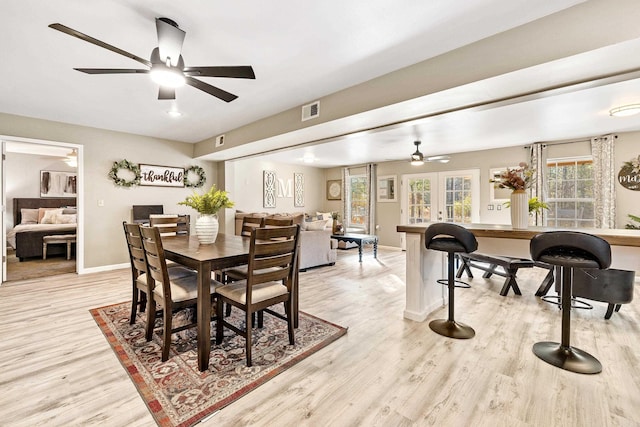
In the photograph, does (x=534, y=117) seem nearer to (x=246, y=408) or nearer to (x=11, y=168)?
(x=246, y=408)

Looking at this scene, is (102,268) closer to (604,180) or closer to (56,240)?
(56,240)

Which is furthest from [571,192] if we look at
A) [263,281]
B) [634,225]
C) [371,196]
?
[263,281]

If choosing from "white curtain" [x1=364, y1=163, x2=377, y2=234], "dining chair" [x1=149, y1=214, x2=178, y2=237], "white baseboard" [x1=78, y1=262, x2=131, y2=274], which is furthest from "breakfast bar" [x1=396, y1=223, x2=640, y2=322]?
"white baseboard" [x1=78, y1=262, x2=131, y2=274]

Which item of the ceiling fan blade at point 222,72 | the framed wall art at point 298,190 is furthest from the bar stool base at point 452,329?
the framed wall art at point 298,190

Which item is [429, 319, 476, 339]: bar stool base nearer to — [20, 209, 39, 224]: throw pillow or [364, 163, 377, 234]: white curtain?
[364, 163, 377, 234]: white curtain

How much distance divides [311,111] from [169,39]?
180 centimetres

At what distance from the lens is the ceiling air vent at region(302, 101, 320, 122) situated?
3529 mm

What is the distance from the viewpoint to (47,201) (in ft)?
23.9

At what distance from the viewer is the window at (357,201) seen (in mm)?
8391

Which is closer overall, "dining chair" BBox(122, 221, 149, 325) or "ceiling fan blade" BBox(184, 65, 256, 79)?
"ceiling fan blade" BBox(184, 65, 256, 79)

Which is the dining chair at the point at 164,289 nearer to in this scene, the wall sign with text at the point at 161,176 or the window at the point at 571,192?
the wall sign with text at the point at 161,176

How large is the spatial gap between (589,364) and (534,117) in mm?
3179

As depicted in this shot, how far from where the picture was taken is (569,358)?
2.09 m

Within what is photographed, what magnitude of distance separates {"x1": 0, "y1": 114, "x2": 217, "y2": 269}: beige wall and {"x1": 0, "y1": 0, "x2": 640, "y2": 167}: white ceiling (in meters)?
0.33
